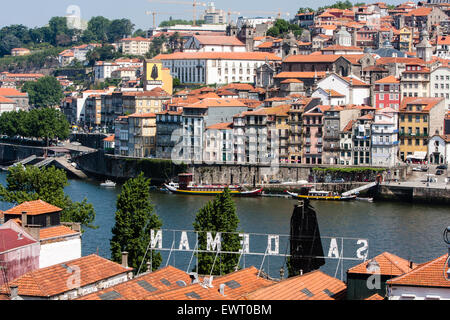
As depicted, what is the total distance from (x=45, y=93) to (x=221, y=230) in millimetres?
91866

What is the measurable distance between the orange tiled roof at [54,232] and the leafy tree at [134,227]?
209 cm

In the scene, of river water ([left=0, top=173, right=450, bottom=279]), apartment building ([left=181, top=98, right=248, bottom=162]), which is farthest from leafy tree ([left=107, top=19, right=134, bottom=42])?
river water ([left=0, top=173, right=450, bottom=279])

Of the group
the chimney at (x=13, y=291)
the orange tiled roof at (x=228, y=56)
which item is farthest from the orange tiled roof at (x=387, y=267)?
the orange tiled roof at (x=228, y=56)

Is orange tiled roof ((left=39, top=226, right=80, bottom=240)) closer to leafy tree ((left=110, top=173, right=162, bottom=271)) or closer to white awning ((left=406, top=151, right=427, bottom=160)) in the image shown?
leafy tree ((left=110, top=173, right=162, bottom=271))

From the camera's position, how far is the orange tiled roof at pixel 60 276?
1805cm

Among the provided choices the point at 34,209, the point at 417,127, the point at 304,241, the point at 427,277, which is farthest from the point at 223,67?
the point at 427,277

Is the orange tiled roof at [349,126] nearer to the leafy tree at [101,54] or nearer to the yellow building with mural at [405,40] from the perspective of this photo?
the yellow building with mural at [405,40]

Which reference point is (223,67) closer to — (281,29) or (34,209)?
(281,29)

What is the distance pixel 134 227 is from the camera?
2689 centimetres

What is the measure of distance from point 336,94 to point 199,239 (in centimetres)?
3926

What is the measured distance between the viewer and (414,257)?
33.0 metres

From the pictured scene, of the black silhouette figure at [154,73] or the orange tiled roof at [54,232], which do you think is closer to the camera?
the orange tiled roof at [54,232]

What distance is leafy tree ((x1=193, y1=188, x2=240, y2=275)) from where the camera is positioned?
25.3 metres

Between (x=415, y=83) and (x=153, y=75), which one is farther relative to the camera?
(x=153, y=75)
